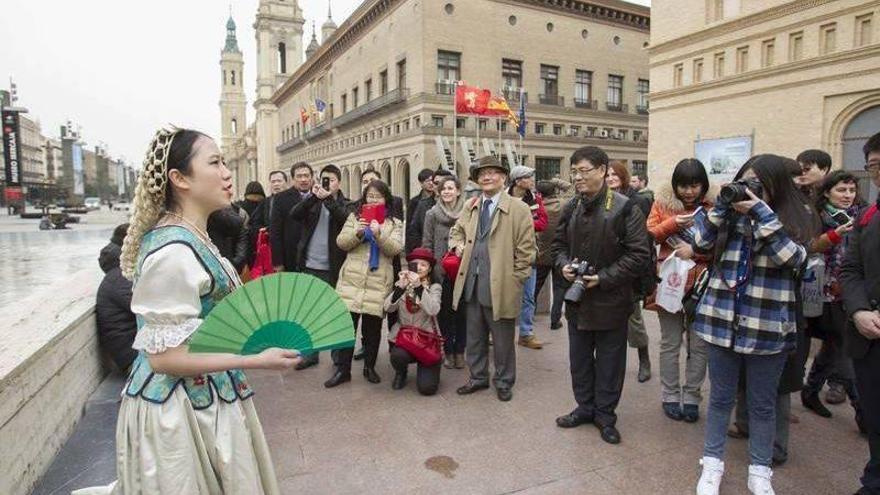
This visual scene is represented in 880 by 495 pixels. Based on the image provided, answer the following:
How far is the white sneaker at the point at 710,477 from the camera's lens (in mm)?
2979

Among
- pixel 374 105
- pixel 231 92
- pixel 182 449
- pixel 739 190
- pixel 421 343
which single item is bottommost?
pixel 421 343

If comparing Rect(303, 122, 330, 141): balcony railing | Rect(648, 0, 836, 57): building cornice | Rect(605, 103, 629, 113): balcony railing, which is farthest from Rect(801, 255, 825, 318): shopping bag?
Rect(303, 122, 330, 141): balcony railing

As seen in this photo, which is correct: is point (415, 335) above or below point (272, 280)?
below

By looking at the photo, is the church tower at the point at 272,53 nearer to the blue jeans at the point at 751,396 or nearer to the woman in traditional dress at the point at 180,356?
the blue jeans at the point at 751,396

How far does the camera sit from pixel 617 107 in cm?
3762

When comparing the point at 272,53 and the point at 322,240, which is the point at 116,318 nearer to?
the point at 322,240

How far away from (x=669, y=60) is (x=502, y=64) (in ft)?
50.1

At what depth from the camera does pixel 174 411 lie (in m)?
1.73

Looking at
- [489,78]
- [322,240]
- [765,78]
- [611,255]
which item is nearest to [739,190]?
[611,255]

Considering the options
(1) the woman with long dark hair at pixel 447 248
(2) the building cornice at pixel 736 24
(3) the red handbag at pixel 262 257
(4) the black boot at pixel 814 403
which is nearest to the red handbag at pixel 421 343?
(1) the woman with long dark hair at pixel 447 248

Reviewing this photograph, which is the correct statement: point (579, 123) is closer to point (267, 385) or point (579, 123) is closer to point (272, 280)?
point (267, 385)

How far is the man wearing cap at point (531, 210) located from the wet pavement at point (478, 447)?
4.60 ft

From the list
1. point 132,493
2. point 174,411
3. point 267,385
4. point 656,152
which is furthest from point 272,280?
point 656,152

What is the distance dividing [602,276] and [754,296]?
38.2 inches
